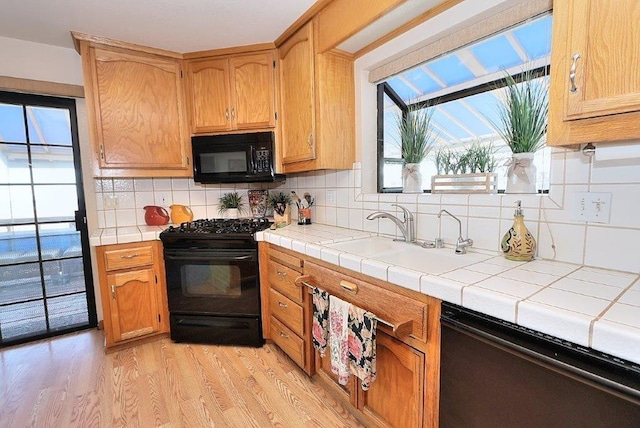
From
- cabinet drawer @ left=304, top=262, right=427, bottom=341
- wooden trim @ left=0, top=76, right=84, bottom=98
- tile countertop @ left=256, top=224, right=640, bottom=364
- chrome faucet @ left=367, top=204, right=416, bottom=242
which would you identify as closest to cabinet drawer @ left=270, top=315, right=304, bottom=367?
cabinet drawer @ left=304, top=262, right=427, bottom=341

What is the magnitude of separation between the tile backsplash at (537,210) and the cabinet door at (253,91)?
62 centimetres

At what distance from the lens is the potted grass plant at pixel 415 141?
5.78 feet

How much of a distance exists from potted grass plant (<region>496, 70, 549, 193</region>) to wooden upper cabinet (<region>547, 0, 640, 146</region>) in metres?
0.44

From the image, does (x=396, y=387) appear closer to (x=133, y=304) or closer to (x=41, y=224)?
(x=133, y=304)

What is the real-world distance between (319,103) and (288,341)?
60.4 inches

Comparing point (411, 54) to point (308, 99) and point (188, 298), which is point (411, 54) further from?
point (188, 298)

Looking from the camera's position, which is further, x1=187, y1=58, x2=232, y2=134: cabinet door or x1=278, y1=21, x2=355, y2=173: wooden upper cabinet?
x1=187, y1=58, x2=232, y2=134: cabinet door

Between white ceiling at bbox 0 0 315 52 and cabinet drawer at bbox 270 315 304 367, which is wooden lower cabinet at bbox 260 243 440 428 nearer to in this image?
cabinet drawer at bbox 270 315 304 367

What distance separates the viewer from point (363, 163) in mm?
2043

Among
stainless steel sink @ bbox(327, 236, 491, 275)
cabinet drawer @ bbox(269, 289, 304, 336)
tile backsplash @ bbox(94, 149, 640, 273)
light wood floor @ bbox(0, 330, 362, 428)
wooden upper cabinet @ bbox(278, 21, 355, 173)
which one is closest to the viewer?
tile backsplash @ bbox(94, 149, 640, 273)

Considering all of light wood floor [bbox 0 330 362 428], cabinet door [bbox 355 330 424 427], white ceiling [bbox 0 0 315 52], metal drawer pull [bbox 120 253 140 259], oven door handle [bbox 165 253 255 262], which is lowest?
light wood floor [bbox 0 330 362 428]

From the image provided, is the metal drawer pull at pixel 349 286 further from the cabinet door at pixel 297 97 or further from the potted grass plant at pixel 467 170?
the cabinet door at pixel 297 97

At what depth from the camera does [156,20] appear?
1.87 meters

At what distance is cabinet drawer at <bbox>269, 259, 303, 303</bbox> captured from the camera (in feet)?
5.85
